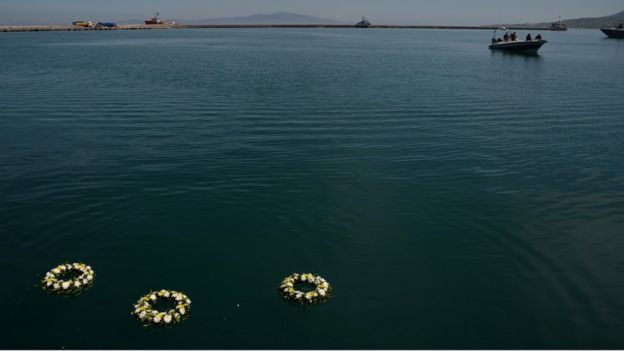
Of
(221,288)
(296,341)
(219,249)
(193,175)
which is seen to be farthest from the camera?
(193,175)

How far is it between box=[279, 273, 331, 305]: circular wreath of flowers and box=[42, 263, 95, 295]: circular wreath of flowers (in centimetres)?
731

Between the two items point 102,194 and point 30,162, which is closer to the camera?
point 102,194

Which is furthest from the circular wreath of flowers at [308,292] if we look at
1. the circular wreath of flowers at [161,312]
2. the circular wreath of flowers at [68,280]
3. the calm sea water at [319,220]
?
the circular wreath of flowers at [68,280]

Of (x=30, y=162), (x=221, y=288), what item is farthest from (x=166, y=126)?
(x=221, y=288)

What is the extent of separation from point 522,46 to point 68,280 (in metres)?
116

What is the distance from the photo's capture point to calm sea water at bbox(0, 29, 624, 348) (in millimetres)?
14836

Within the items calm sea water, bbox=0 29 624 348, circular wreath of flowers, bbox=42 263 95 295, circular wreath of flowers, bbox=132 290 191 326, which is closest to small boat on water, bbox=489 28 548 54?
calm sea water, bbox=0 29 624 348

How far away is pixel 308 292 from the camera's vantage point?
16141mm

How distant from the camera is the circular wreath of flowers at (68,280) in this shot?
16141 mm

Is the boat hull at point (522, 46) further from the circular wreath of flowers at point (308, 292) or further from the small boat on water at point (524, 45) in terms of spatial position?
the circular wreath of flowers at point (308, 292)

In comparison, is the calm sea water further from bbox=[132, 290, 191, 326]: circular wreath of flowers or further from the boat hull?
the boat hull

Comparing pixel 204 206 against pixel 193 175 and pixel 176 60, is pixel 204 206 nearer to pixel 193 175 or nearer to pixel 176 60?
pixel 193 175

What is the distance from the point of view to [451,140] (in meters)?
34.6

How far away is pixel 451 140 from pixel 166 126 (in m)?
23.5
